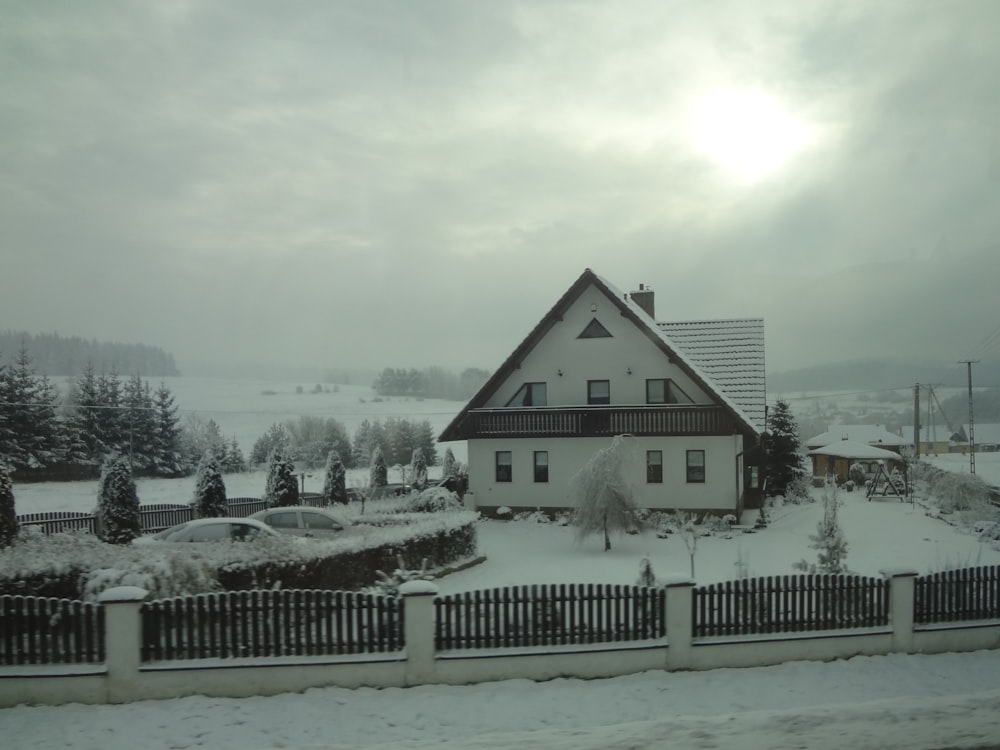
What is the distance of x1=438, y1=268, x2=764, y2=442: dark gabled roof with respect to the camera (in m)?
26.6

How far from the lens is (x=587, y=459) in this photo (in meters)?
28.2

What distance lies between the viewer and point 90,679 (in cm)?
945

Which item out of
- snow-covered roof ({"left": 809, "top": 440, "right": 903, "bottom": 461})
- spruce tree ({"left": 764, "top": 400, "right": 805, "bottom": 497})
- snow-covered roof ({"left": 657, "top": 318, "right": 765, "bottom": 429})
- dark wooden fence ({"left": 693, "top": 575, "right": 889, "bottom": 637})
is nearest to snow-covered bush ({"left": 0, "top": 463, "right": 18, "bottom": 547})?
dark wooden fence ({"left": 693, "top": 575, "right": 889, "bottom": 637})

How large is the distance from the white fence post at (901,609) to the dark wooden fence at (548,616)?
152 inches

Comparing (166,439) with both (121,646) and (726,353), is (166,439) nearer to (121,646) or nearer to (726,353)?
(726,353)

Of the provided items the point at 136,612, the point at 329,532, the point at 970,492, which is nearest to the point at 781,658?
the point at 136,612

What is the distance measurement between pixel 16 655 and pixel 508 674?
6.59 meters

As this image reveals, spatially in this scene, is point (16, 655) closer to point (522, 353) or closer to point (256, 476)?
point (522, 353)

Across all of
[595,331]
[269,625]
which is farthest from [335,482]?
[269,625]

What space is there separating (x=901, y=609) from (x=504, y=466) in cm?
1908

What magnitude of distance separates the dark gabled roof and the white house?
0.05 meters

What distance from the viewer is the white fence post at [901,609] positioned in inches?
453

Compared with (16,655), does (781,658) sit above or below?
below

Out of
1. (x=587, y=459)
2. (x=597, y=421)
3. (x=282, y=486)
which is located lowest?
(x=282, y=486)
